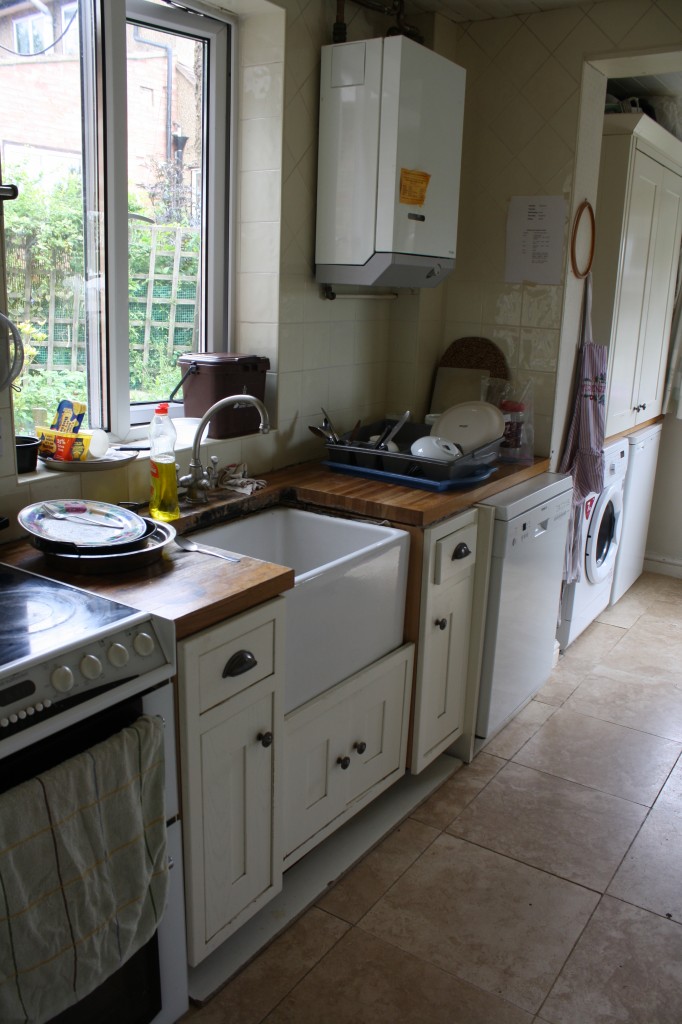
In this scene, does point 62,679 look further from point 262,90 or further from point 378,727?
point 262,90

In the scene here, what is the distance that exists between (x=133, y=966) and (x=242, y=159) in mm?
2165

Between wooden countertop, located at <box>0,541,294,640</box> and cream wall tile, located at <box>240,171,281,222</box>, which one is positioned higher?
cream wall tile, located at <box>240,171,281,222</box>

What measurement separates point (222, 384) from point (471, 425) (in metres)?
0.86

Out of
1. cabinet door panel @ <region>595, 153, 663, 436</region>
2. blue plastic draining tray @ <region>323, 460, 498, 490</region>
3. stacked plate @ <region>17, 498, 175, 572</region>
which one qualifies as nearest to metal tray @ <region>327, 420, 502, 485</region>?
blue plastic draining tray @ <region>323, 460, 498, 490</region>

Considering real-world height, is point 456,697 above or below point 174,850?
below

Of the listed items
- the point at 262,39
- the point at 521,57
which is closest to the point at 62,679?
the point at 262,39

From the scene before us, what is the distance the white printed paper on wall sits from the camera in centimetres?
307

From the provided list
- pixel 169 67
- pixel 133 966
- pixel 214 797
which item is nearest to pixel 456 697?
pixel 214 797

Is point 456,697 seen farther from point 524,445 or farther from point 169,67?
point 169,67

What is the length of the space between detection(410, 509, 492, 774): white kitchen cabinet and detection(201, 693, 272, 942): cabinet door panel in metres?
0.72

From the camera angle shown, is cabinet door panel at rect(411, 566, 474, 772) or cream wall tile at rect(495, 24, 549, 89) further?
cream wall tile at rect(495, 24, 549, 89)

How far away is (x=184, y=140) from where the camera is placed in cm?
252

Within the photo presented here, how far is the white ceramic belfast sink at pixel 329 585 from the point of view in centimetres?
201

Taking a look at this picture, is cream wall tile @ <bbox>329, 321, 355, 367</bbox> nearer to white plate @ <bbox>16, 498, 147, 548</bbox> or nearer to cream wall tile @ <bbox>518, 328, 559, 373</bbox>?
cream wall tile @ <bbox>518, 328, 559, 373</bbox>
